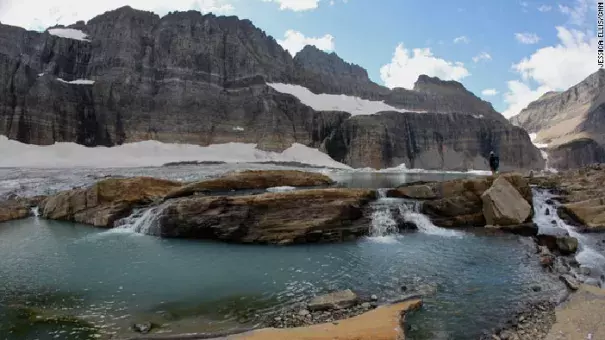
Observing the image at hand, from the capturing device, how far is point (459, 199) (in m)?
26.0

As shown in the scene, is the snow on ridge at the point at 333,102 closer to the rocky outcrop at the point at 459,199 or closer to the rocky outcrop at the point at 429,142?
the rocky outcrop at the point at 429,142

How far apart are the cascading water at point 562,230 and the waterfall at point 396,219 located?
5.96m

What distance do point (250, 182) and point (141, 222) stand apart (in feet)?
38.4

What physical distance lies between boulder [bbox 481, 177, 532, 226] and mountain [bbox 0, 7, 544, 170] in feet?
338

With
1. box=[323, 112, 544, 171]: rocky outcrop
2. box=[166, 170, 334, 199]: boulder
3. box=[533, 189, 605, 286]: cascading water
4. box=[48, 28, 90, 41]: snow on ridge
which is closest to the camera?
box=[533, 189, 605, 286]: cascading water

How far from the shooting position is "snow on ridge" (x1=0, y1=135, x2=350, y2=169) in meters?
94.6

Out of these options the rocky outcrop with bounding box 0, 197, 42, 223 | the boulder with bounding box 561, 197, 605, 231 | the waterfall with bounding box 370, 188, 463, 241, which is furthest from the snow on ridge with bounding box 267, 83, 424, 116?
the boulder with bounding box 561, 197, 605, 231

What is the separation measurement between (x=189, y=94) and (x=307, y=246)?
409 ft

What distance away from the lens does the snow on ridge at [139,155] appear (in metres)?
94.6

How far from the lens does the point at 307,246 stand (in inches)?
825

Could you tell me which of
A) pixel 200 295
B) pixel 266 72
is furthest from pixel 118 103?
pixel 200 295

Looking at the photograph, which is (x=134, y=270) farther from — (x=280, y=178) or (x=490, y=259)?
(x=280, y=178)

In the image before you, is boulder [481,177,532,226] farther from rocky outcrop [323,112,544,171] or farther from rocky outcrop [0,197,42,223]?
rocky outcrop [323,112,544,171]

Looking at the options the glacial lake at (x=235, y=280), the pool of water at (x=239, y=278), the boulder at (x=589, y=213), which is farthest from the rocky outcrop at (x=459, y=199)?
the pool of water at (x=239, y=278)
